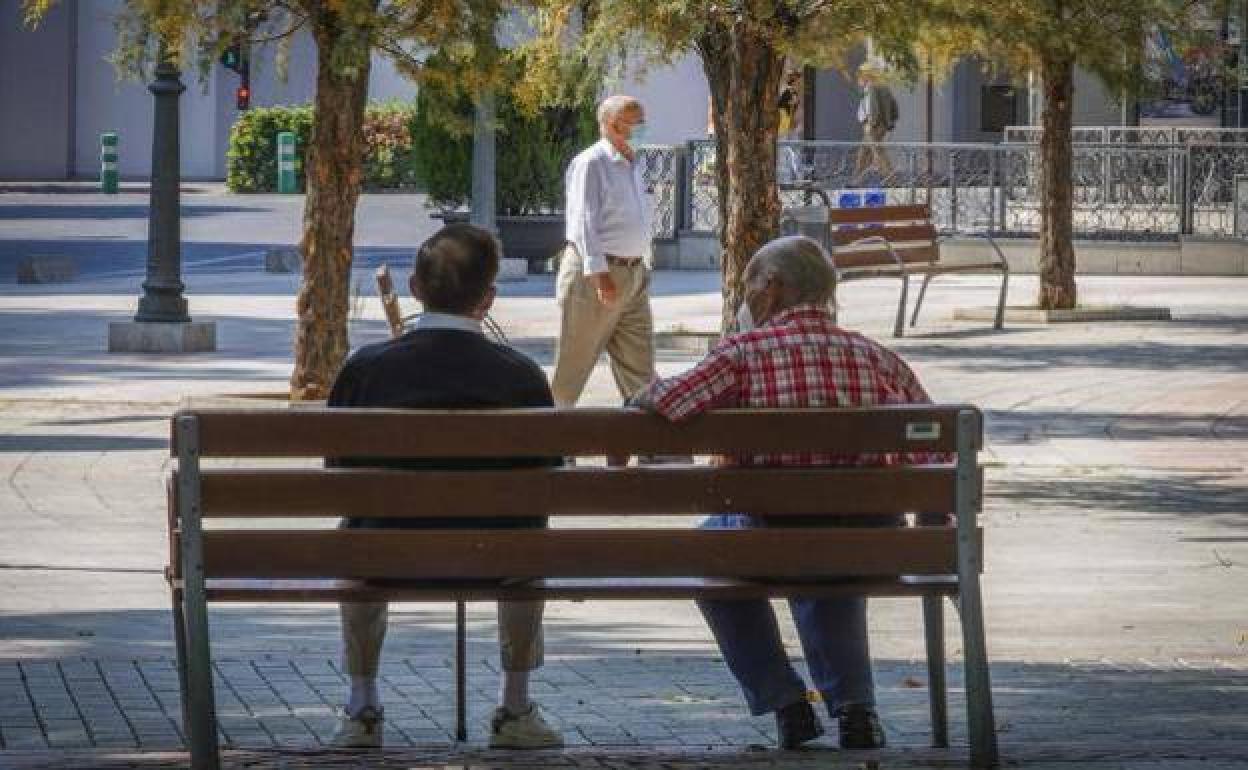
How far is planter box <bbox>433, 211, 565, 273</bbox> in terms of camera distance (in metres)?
30.5

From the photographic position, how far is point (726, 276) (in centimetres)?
1609

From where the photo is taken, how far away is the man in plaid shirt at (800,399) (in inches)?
280

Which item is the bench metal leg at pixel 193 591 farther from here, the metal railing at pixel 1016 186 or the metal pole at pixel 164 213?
the metal railing at pixel 1016 186

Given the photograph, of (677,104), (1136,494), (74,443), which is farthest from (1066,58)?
(677,104)

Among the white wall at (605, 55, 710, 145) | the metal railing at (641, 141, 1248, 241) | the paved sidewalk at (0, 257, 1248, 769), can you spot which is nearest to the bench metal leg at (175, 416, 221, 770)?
the paved sidewalk at (0, 257, 1248, 769)

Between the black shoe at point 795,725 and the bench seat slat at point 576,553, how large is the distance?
1.52 feet

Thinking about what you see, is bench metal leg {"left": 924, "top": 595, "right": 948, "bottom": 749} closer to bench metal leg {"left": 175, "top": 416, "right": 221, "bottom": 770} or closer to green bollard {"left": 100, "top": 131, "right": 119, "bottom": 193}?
bench metal leg {"left": 175, "top": 416, "right": 221, "bottom": 770}

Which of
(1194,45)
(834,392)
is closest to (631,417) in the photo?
(834,392)

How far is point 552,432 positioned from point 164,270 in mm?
14038

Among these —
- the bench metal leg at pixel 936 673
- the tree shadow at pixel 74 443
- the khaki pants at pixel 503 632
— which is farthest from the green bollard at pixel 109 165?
the bench metal leg at pixel 936 673

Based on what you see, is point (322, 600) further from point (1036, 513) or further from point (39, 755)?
point (1036, 513)

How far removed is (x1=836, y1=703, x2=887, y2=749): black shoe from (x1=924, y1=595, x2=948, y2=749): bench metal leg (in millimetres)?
138

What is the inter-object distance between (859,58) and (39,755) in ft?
145

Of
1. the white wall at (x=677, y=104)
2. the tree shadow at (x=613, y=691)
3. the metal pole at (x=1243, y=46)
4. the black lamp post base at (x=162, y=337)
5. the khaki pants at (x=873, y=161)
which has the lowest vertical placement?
the tree shadow at (x=613, y=691)
